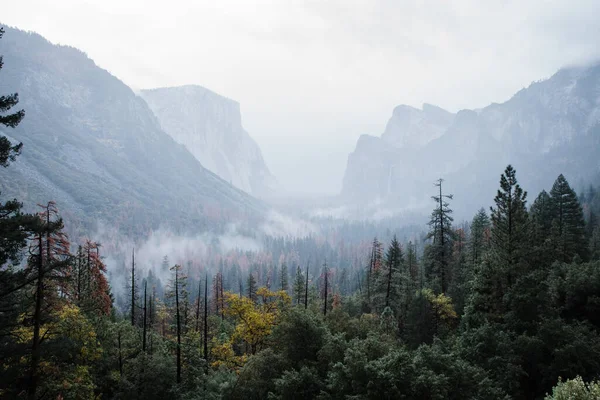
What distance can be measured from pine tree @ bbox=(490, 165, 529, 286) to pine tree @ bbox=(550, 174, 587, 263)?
1507cm

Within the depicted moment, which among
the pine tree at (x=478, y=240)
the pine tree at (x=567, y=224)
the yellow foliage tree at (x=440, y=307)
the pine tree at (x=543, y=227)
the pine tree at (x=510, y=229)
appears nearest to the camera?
the pine tree at (x=510, y=229)

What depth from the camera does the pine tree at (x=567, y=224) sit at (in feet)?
131

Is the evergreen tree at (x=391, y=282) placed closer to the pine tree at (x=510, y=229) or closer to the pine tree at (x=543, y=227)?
the pine tree at (x=543, y=227)

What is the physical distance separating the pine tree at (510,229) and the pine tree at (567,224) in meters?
15.1

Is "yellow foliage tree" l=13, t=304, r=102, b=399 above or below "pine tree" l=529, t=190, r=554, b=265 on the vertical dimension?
below

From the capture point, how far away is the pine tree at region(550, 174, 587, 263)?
39812 mm

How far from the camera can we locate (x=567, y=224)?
44.2 metres

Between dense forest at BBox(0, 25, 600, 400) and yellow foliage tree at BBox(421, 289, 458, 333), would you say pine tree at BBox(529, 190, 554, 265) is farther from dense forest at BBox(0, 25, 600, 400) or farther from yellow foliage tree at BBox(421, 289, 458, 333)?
yellow foliage tree at BBox(421, 289, 458, 333)

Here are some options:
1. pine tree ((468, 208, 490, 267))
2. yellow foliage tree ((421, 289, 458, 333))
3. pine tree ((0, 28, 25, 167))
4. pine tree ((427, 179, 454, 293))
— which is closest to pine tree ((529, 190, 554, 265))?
pine tree ((468, 208, 490, 267))

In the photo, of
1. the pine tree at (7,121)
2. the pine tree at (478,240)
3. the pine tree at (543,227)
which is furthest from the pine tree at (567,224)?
the pine tree at (7,121)

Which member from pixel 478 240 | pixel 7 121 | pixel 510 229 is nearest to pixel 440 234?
pixel 478 240

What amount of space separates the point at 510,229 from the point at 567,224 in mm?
24204

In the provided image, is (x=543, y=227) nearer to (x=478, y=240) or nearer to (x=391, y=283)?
(x=478, y=240)

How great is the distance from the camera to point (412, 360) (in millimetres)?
16922
